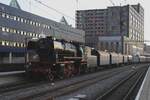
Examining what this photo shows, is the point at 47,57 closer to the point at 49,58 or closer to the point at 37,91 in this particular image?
the point at 49,58

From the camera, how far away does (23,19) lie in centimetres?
8650

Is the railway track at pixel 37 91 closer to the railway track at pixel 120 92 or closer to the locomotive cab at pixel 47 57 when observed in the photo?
the railway track at pixel 120 92

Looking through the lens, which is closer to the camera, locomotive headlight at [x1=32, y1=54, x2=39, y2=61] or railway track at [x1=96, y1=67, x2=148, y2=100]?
railway track at [x1=96, y1=67, x2=148, y2=100]

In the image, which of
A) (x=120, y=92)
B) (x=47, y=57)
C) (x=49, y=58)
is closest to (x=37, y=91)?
(x=120, y=92)

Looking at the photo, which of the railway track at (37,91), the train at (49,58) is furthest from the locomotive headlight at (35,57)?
the railway track at (37,91)

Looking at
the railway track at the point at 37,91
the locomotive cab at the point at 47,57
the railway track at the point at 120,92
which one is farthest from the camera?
the locomotive cab at the point at 47,57

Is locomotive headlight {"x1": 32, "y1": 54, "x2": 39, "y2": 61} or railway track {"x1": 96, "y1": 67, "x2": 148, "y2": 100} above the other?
locomotive headlight {"x1": 32, "y1": 54, "x2": 39, "y2": 61}

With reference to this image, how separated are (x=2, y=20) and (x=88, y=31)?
88269mm

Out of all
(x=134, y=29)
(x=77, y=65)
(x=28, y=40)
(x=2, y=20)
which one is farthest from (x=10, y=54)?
(x=134, y=29)

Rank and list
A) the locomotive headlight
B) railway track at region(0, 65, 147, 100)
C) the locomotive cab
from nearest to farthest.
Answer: railway track at region(0, 65, 147, 100)
the locomotive cab
the locomotive headlight

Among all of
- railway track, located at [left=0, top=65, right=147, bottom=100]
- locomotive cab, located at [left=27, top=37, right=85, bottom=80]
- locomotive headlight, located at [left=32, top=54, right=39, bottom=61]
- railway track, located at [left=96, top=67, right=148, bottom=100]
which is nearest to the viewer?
railway track, located at [left=0, top=65, right=147, bottom=100]

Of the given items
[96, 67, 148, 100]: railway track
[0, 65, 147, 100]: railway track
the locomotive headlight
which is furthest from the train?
[96, 67, 148, 100]: railway track

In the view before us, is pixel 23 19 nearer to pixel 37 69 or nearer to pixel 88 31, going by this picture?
pixel 37 69

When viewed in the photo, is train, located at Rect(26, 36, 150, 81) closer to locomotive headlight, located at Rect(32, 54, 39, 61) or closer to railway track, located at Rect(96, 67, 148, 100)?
locomotive headlight, located at Rect(32, 54, 39, 61)
